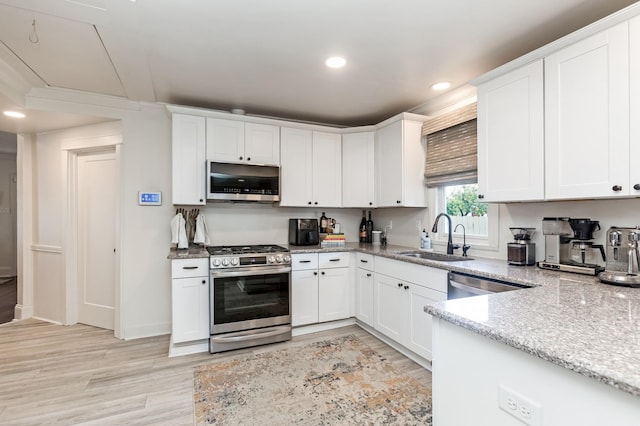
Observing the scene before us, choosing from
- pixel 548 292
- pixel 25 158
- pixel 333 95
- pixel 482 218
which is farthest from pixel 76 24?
pixel 482 218

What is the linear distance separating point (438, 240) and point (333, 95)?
6.30 feet

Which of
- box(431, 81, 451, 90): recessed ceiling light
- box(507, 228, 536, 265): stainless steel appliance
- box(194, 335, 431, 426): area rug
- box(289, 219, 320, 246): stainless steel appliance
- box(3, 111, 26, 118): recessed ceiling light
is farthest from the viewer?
box(289, 219, 320, 246): stainless steel appliance

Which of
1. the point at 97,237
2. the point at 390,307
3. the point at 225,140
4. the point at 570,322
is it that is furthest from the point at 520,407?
the point at 97,237

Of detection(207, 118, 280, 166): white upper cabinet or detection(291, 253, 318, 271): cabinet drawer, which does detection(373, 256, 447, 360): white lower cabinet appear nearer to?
detection(291, 253, 318, 271): cabinet drawer

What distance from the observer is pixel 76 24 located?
199 cm

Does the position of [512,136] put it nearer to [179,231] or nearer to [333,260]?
[333,260]

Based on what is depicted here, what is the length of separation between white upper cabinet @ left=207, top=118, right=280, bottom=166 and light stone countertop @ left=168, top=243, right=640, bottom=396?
2704 mm

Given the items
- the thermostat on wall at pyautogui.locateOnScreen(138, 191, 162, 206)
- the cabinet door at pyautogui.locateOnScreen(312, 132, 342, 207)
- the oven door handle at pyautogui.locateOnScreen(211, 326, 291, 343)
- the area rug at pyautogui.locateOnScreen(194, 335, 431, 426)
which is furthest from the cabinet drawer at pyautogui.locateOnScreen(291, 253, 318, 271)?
the thermostat on wall at pyautogui.locateOnScreen(138, 191, 162, 206)

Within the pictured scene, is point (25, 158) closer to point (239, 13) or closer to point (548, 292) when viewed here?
point (239, 13)

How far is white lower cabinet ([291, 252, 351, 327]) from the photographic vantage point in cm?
332

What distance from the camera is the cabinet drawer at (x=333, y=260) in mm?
3436

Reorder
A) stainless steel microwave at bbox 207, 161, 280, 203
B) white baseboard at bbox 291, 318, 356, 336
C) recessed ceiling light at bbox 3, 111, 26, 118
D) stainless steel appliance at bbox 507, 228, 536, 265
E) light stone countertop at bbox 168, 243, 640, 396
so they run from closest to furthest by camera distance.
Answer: light stone countertop at bbox 168, 243, 640, 396 → stainless steel appliance at bbox 507, 228, 536, 265 → recessed ceiling light at bbox 3, 111, 26, 118 → stainless steel microwave at bbox 207, 161, 280, 203 → white baseboard at bbox 291, 318, 356, 336

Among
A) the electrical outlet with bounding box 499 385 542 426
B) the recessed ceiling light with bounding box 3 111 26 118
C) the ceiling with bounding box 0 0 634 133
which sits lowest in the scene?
the electrical outlet with bounding box 499 385 542 426

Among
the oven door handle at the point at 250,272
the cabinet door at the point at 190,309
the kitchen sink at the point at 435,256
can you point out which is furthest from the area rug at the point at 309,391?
the kitchen sink at the point at 435,256
